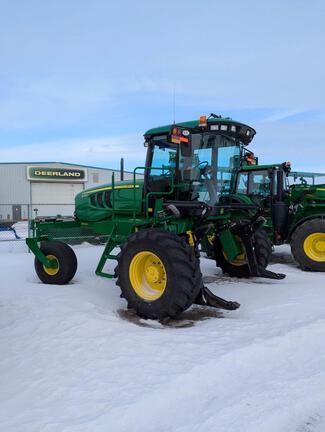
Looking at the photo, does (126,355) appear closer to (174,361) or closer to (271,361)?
(174,361)

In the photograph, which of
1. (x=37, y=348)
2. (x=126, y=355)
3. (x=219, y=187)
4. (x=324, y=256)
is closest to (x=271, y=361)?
(x=126, y=355)

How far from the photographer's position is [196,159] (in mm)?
6305

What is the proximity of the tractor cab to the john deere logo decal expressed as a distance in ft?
109

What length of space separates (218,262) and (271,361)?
4356mm

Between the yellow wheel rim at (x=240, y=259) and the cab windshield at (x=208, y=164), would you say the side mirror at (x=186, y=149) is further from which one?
the yellow wheel rim at (x=240, y=259)

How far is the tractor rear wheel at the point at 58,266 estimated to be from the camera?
7.43 m

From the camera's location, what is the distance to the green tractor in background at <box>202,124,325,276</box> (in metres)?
8.11

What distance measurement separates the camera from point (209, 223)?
6.40m

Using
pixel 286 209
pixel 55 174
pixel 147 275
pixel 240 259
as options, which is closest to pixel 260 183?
pixel 286 209

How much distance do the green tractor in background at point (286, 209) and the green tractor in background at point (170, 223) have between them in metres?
0.52

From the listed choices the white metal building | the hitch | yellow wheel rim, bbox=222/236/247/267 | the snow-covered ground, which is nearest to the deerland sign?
the white metal building

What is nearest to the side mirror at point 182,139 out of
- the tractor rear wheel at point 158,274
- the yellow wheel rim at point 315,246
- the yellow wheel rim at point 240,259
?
the tractor rear wheel at point 158,274

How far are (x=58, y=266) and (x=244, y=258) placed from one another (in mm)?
3314

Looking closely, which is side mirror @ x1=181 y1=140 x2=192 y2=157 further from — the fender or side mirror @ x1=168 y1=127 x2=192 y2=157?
the fender
